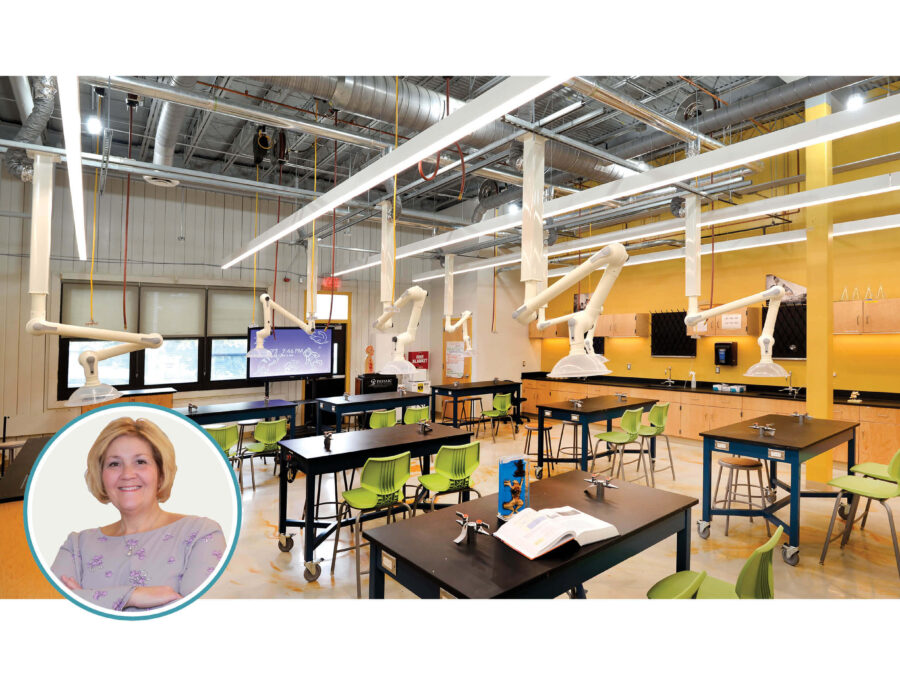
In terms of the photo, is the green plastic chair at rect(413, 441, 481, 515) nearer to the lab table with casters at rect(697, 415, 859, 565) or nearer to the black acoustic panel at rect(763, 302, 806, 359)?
the lab table with casters at rect(697, 415, 859, 565)

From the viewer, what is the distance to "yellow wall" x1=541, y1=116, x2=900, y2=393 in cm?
638

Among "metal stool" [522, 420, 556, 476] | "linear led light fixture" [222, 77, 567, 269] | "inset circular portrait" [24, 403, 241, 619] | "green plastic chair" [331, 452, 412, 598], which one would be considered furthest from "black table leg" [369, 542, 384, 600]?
"metal stool" [522, 420, 556, 476]

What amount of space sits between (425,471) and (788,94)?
17.6ft

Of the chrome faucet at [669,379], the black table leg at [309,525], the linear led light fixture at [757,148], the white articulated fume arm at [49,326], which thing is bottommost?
the black table leg at [309,525]

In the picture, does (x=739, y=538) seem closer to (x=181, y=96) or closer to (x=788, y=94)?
(x=788, y=94)

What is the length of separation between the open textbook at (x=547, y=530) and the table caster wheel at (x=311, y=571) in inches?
75.8

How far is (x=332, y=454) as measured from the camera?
3.79 meters

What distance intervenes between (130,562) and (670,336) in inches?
351

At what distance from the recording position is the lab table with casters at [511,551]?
190 centimetres

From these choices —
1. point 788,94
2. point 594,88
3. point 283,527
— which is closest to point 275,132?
point 594,88

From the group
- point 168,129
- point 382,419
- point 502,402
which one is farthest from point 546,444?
point 168,129

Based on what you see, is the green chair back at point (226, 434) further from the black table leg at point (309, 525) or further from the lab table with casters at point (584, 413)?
the lab table with casters at point (584, 413)

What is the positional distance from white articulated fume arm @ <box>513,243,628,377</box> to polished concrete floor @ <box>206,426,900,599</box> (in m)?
1.71

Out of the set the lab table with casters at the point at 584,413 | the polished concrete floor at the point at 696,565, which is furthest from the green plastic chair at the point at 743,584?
the lab table with casters at the point at 584,413
